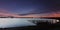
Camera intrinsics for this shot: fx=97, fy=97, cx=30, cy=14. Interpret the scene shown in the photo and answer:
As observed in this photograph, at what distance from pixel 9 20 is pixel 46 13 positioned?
1.22 feet

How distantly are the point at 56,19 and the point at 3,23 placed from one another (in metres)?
0.53

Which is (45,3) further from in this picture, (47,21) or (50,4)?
(47,21)

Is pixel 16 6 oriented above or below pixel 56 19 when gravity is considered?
above

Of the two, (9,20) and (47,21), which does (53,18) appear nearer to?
(47,21)

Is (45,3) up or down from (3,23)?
up

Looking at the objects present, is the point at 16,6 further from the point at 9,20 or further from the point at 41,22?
the point at 41,22

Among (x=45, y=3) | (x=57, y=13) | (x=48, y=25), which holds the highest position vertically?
(x=45, y=3)

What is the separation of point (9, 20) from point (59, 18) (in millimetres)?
501

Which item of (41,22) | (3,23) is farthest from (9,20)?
(41,22)

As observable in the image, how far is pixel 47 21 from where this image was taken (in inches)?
38.5

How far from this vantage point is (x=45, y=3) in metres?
0.98

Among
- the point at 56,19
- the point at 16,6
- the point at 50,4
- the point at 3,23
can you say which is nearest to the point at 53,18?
the point at 56,19

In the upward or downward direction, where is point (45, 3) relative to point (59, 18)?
upward

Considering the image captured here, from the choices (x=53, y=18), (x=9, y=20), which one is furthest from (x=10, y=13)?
(x=53, y=18)
